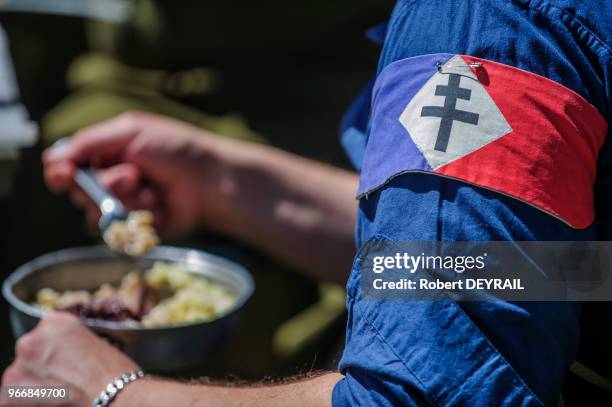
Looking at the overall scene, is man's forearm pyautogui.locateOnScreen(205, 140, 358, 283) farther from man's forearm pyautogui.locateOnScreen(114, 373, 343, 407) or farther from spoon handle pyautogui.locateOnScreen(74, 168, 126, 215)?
man's forearm pyautogui.locateOnScreen(114, 373, 343, 407)

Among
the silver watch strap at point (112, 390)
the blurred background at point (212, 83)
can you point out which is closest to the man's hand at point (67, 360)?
the silver watch strap at point (112, 390)

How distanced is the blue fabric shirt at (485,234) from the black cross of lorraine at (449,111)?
0.11ft

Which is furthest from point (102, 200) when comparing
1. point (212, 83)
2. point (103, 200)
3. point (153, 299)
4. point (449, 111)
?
point (212, 83)

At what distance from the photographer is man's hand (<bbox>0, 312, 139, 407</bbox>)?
1.02 metres

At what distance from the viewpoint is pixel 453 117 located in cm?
70

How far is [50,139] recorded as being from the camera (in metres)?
2.23

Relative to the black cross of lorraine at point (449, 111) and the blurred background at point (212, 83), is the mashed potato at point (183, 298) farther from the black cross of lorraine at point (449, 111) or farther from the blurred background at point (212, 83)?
the blurred background at point (212, 83)

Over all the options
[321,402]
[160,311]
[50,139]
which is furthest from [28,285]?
[50,139]

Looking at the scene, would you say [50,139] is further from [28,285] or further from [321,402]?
[321,402]

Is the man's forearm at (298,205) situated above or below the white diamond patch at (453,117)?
below

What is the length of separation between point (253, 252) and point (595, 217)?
56.5 inches

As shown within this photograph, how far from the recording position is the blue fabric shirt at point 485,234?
68 cm

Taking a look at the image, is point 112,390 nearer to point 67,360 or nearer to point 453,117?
point 67,360

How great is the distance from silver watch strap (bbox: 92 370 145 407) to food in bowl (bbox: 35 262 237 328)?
11cm
